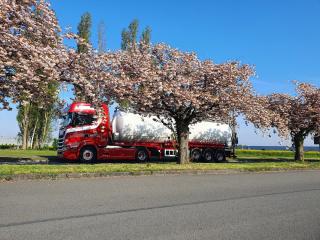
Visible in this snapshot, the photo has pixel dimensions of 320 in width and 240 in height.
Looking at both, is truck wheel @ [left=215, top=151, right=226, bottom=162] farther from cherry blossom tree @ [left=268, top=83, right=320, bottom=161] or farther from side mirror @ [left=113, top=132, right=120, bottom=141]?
side mirror @ [left=113, top=132, right=120, bottom=141]

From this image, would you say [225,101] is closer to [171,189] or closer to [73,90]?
[73,90]

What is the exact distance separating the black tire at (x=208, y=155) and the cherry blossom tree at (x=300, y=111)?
227 inches

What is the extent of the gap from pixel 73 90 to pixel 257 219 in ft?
43.4

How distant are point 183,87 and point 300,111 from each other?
1358 centimetres

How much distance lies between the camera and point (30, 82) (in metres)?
15.3

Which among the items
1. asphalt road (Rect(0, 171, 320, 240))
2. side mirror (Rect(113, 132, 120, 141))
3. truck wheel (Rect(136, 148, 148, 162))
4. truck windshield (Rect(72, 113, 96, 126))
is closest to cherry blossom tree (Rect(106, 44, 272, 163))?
truck windshield (Rect(72, 113, 96, 126))

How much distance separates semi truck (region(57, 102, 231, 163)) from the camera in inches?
1037

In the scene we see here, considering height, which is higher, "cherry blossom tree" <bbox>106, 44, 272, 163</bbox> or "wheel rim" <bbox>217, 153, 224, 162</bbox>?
"cherry blossom tree" <bbox>106, 44, 272, 163</bbox>

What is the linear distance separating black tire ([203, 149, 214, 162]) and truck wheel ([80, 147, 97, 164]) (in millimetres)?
9520

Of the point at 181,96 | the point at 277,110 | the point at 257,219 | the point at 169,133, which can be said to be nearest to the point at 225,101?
the point at 181,96

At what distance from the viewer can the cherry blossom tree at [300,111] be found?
32.6 metres

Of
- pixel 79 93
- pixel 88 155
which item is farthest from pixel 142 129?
pixel 79 93

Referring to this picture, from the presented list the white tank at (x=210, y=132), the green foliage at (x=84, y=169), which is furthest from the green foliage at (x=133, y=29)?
the green foliage at (x=84, y=169)

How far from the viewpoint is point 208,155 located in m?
33.3
